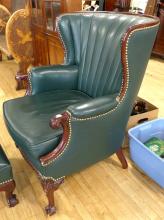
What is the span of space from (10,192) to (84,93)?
84 centimetres

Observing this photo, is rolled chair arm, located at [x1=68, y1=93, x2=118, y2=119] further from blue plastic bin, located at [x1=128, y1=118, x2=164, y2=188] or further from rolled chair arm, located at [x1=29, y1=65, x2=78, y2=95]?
rolled chair arm, located at [x1=29, y1=65, x2=78, y2=95]

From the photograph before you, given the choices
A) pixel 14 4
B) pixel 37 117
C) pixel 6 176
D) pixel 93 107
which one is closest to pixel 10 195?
pixel 6 176

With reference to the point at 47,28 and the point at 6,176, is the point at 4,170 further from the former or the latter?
the point at 47,28

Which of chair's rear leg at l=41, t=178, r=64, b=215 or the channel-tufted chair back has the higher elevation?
the channel-tufted chair back

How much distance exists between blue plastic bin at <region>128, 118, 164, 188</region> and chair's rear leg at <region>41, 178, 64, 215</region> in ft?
1.85

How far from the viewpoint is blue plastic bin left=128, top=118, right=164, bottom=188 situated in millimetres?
1454

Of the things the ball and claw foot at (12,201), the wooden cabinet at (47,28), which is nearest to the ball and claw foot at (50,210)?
the ball and claw foot at (12,201)

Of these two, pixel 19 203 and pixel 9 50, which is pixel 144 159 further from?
pixel 9 50

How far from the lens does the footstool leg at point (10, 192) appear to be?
1301mm

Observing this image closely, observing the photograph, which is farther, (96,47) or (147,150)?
(96,47)

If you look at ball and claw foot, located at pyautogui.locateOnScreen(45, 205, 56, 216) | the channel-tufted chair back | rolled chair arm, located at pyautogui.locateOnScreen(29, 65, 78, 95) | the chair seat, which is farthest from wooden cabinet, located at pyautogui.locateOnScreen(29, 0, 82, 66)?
ball and claw foot, located at pyautogui.locateOnScreen(45, 205, 56, 216)

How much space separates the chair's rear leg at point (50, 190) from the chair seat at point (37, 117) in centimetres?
19

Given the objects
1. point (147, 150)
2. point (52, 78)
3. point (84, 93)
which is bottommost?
point (147, 150)

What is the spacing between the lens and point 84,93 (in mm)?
1752
